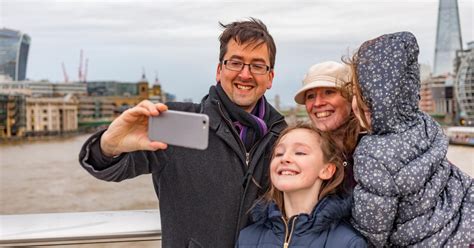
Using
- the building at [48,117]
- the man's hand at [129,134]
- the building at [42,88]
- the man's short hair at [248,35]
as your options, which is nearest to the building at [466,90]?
the building at [48,117]

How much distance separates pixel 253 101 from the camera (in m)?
1.19

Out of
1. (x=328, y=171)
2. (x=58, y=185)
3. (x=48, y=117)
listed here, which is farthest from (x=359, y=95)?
(x=48, y=117)

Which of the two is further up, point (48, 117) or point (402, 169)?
point (402, 169)

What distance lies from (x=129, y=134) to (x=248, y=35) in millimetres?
361

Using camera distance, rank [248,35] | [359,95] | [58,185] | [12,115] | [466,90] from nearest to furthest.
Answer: [359,95], [248,35], [58,185], [12,115], [466,90]

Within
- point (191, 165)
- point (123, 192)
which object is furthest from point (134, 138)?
point (123, 192)

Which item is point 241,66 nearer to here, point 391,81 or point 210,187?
point 210,187

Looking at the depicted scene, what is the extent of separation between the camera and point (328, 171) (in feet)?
3.50

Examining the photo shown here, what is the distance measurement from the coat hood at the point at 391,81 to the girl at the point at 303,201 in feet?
0.53

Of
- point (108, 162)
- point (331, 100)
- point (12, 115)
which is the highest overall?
point (331, 100)

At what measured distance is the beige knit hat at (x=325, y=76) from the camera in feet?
3.99

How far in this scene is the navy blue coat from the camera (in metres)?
0.98

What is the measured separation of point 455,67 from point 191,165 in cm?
3897

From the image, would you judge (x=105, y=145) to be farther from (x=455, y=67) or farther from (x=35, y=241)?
(x=455, y=67)
